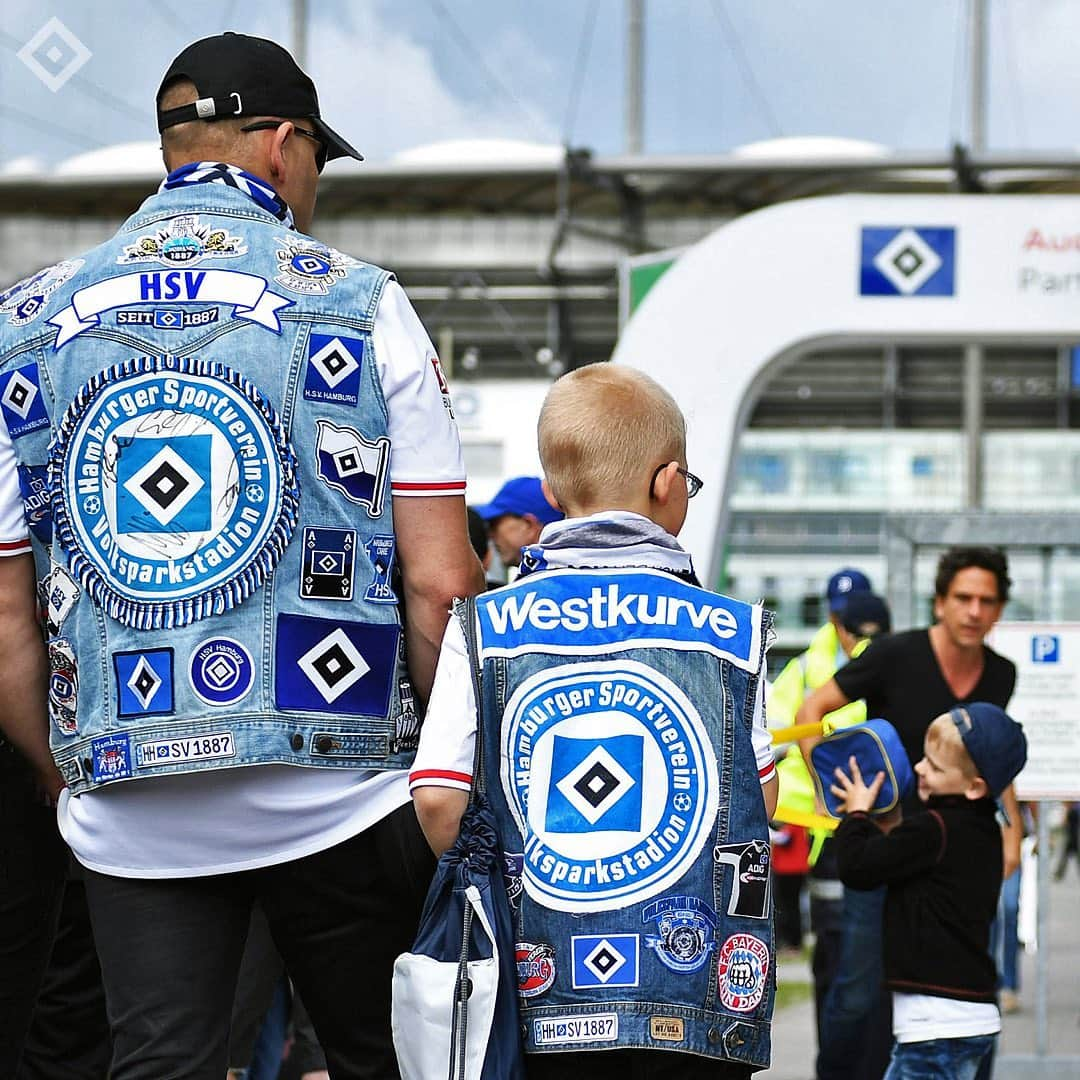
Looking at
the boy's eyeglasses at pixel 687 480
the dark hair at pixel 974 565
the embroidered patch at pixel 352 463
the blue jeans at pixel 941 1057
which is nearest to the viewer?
the embroidered patch at pixel 352 463

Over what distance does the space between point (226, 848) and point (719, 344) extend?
13.8ft

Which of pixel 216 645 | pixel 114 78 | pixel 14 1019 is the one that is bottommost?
pixel 14 1019

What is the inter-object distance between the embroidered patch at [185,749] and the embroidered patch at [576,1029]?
1.60 feet

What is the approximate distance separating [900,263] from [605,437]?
4.02 metres

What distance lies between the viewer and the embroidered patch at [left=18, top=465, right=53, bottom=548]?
7.84ft

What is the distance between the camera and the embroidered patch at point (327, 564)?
232 centimetres

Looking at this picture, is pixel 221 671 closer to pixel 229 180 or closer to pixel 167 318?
pixel 167 318

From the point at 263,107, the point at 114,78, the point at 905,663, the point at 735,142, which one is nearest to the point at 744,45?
the point at 735,142

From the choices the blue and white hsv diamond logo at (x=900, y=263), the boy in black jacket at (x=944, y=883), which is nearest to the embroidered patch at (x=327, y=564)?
the boy in black jacket at (x=944, y=883)

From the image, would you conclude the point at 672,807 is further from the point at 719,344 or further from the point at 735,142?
the point at 735,142

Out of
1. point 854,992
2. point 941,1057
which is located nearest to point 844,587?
point 854,992

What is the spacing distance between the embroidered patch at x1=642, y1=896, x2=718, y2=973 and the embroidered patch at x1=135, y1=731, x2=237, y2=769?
0.53m

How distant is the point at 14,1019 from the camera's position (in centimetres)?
278

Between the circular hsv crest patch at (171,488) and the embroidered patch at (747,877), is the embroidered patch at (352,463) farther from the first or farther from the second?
the embroidered patch at (747,877)
